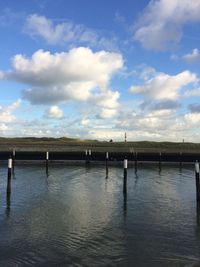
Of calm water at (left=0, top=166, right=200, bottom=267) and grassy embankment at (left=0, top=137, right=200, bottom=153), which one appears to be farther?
grassy embankment at (left=0, top=137, right=200, bottom=153)

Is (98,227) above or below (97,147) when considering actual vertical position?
below

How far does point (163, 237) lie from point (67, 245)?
394cm

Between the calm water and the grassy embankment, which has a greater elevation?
the grassy embankment

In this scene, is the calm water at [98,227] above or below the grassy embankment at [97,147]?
below

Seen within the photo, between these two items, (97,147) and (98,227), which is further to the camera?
(97,147)

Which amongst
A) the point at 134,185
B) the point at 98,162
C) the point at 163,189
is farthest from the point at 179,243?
the point at 98,162

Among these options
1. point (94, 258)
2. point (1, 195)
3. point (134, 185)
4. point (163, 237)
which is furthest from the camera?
point (134, 185)

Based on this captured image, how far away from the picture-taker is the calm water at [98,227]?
1416 centimetres

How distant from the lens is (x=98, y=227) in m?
18.9

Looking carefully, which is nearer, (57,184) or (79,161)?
(57,184)

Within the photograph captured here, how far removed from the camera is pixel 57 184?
3678 centimetres

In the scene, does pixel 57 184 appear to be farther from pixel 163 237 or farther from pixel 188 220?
pixel 163 237

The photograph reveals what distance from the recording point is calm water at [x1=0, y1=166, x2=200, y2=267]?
→ 1416 cm

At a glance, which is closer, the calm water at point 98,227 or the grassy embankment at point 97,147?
the calm water at point 98,227
